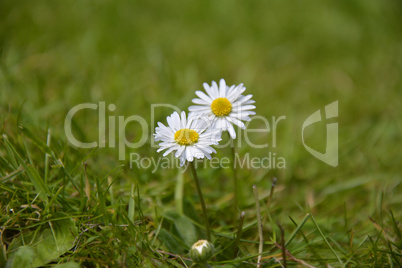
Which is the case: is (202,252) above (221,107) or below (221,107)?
below

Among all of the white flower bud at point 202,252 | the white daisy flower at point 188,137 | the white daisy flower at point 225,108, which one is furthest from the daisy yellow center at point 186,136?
the white flower bud at point 202,252

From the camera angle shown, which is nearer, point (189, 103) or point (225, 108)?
point (225, 108)

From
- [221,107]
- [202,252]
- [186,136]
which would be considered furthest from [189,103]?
[202,252]

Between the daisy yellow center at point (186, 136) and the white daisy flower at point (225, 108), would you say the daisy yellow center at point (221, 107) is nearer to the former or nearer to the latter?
the white daisy flower at point (225, 108)

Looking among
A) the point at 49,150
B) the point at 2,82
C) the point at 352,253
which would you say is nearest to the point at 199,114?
the point at 49,150

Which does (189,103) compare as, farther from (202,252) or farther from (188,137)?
(202,252)

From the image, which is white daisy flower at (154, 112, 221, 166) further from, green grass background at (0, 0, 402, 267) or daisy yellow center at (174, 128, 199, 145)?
green grass background at (0, 0, 402, 267)

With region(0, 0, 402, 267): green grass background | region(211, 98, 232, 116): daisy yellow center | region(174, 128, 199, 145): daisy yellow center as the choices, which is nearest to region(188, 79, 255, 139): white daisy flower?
region(211, 98, 232, 116): daisy yellow center
